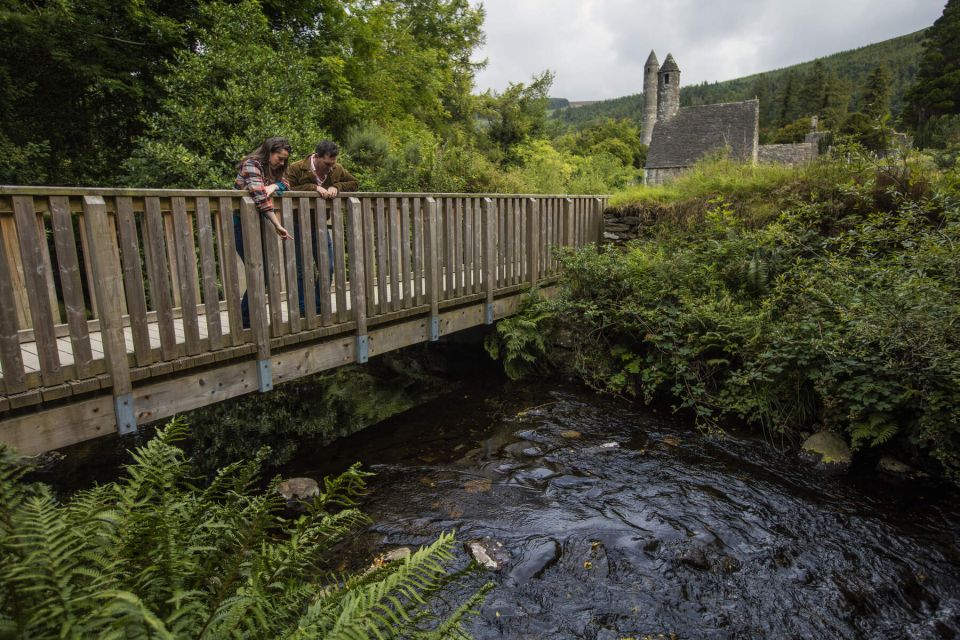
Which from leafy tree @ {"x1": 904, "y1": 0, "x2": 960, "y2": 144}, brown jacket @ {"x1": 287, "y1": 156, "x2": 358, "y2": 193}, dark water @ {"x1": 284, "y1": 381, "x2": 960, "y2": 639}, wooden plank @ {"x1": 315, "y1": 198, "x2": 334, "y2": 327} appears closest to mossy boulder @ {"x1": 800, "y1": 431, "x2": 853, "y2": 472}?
dark water @ {"x1": 284, "y1": 381, "x2": 960, "y2": 639}

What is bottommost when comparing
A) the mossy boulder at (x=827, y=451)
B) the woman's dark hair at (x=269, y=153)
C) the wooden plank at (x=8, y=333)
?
the mossy boulder at (x=827, y=451)

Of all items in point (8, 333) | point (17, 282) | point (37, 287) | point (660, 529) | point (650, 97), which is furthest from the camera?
point (650, 97)

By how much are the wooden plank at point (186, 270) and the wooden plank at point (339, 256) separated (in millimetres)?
1292

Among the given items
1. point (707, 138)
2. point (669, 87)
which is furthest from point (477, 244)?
point (669, 87)

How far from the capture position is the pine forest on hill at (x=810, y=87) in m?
60.8

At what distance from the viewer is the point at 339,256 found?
525 cm

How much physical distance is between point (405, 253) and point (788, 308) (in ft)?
15.4

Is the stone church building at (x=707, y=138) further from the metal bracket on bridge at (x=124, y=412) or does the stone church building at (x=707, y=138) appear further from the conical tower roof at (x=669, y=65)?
the metal bracket on bridge at (x=124, y=412)

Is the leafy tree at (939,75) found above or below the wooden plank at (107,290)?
above

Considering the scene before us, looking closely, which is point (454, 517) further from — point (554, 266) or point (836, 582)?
point (554, 266)

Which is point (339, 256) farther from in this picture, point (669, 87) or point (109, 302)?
point (669, 87)

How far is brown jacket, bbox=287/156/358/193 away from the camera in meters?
5.93

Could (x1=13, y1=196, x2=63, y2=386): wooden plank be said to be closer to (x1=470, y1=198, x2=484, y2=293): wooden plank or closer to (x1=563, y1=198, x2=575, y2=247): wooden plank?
(x1=470, y1=198, x2=484, y2=293): wooden plank

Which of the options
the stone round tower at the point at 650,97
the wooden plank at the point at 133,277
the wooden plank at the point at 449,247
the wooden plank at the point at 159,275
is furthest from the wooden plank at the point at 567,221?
the stone round tower at the point at 650,97
